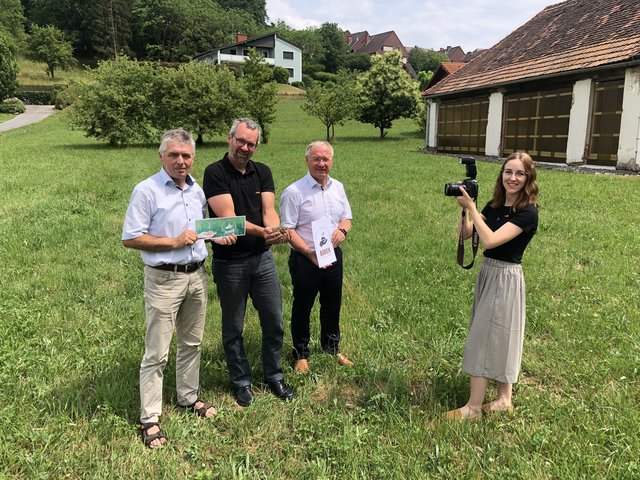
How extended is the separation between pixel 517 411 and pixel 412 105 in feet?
107

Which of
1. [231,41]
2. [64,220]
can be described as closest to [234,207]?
[64,220]

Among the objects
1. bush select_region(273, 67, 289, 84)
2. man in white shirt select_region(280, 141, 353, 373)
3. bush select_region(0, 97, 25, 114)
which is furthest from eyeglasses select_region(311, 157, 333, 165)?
bush select_region(273, 67, 289, 84)

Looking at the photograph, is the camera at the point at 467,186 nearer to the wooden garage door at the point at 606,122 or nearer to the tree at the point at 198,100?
the wooden garage door at the point at 606,122

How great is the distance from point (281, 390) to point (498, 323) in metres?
1.74

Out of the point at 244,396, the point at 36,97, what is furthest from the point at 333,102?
the point at 36,97

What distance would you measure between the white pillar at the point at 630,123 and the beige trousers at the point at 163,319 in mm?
15709

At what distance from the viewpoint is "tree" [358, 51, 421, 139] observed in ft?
108

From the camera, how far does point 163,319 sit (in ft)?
10.3

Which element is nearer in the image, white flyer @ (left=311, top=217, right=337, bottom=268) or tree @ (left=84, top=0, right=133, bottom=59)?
white flyer @ (left=311, top=217, right=337, bottom=268)

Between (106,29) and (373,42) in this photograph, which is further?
(373,42)

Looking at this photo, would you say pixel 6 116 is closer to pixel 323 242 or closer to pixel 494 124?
pixel 494 124

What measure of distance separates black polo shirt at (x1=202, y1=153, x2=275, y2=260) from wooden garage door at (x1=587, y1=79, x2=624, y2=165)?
15.7 metres

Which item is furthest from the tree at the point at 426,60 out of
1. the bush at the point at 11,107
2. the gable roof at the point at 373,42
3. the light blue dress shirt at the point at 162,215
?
the light blue dress shirt at the point at 162,215

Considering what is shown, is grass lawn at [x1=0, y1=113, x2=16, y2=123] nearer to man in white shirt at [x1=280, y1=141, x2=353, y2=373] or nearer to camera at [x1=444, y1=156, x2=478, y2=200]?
man in white shirt at [x1=280, y1=141, x2=353, y2=373]
